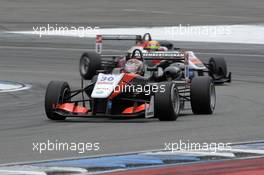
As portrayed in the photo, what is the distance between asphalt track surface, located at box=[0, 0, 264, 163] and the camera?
13.3 m

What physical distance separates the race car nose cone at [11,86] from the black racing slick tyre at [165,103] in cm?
598

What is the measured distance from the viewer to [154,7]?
51.0 metres

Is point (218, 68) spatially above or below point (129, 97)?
above

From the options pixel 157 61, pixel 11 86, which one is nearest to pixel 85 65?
pixel 11 86

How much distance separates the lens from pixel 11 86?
21.2m

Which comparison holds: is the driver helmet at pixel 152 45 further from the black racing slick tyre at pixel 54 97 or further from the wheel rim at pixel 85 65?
the black racing slick tyre at pixel 54 97

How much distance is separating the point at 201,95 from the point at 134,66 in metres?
1.39

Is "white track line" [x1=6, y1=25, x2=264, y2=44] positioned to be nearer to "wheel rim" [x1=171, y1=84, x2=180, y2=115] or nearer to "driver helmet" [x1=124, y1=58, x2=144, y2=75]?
"driver helmet" [x1=124, y1=58, x2=144, y2=75]

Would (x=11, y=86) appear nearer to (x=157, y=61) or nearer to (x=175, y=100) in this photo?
(x=157, y=61)

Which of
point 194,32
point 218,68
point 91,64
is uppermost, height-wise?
point 194,32

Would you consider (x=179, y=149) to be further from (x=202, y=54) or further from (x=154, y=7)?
(x=154, y=7)

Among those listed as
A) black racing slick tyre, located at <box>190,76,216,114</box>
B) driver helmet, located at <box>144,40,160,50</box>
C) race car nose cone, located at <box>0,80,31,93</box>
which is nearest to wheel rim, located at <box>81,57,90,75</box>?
race car nose cone, located at <box>0,80,31,93</box>

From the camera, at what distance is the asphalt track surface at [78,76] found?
1332 cm

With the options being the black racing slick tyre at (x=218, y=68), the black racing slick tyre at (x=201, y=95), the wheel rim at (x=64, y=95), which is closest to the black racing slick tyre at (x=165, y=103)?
the black racing slick tyre at (x=201, y=95)
